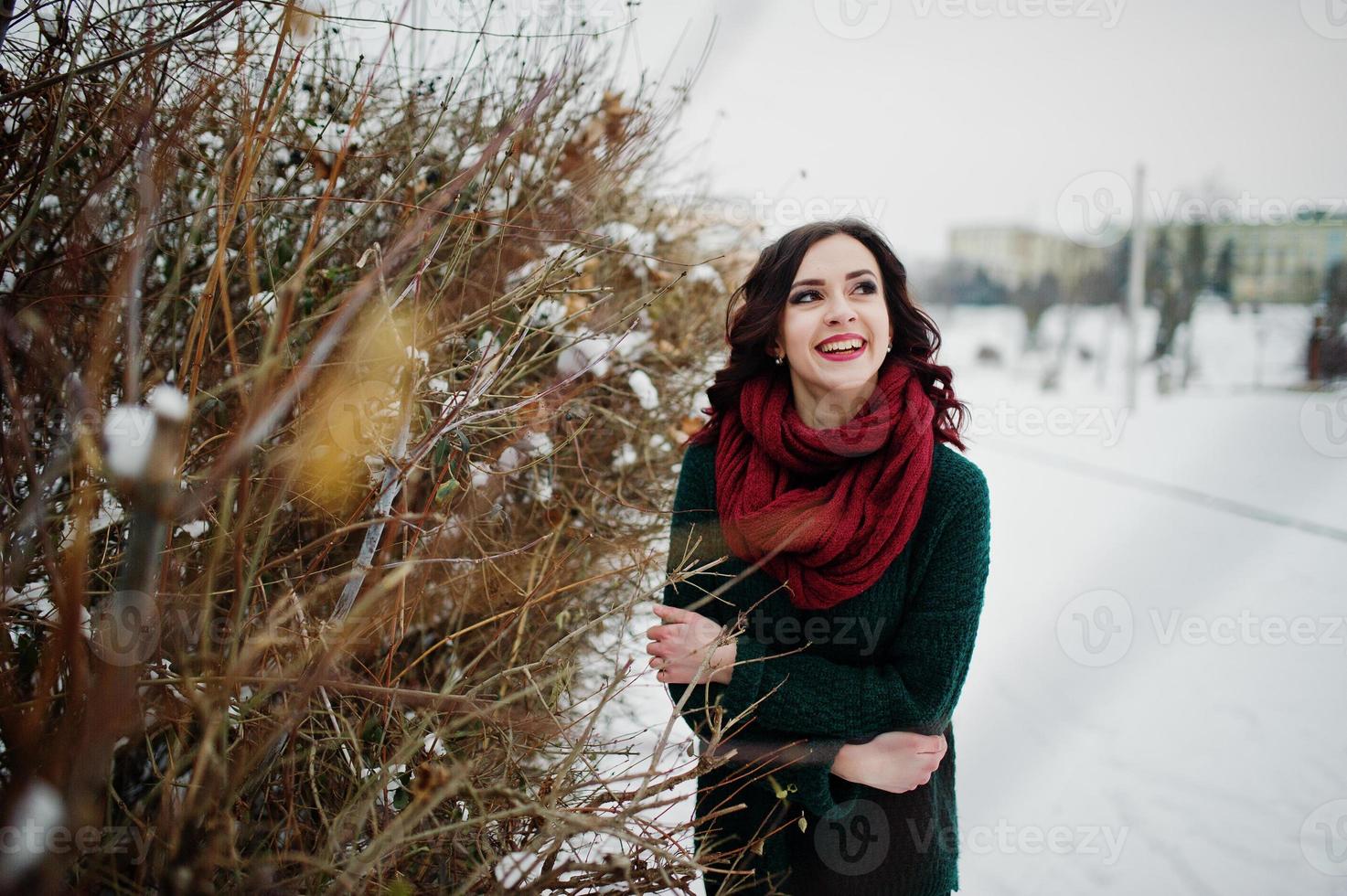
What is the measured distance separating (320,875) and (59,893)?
314mm

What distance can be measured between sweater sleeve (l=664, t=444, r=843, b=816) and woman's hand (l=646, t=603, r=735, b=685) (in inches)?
1.3

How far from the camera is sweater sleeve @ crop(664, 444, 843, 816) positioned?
1467mm

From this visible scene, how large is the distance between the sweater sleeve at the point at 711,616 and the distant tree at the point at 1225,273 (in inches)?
843

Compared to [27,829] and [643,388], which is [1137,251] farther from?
[27,829]

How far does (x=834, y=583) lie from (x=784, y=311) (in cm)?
60

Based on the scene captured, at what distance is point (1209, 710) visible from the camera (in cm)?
434

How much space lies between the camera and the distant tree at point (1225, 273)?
18.4 metres

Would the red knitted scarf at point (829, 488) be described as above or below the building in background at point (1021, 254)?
below

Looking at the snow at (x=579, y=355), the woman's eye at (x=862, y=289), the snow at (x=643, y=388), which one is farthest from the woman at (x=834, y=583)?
the snow at (x=643, y=388)

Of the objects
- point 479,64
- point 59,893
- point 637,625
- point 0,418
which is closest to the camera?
point 59,893

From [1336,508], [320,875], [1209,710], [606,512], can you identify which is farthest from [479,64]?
[1336,508]

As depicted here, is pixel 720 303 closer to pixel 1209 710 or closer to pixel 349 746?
pixel 349 746

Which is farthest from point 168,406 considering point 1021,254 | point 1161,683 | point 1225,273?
point 1021,254

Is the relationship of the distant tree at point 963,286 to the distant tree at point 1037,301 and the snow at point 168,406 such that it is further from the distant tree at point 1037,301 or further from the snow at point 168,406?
the snow at point 168,406
